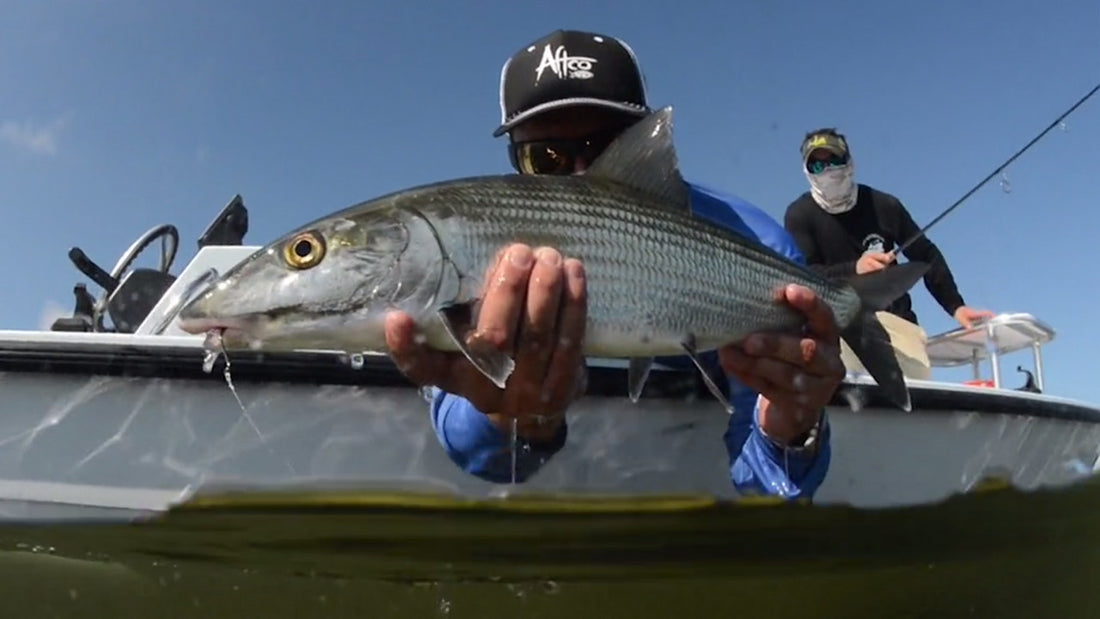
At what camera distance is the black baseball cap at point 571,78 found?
299cm

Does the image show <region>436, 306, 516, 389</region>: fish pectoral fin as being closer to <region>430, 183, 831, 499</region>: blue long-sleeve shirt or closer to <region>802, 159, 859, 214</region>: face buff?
<region>430, 183, 831, 499</region>: blue long-sleeve shirt

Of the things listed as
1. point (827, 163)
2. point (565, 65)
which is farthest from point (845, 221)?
point (565, 65)

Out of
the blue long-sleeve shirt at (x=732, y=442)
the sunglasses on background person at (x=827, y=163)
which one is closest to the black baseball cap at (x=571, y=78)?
the blue long-sleeve shirt at (x=732, y=442)

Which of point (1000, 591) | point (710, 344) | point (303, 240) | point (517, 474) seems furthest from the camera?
point (517, 474)

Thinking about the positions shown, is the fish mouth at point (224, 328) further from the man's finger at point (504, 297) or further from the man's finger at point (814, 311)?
the man's finger at point (814, 311)

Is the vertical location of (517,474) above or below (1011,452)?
above

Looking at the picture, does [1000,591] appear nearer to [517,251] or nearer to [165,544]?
[517,251]

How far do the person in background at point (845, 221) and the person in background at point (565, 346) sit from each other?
2323mm

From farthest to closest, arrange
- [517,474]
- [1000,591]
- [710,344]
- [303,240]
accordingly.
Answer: [517,474] < [1000,591] < [710,344] < [303,240]

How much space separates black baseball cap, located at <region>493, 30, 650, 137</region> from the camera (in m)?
2.99

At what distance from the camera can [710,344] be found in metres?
2.19

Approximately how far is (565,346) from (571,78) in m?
1.30

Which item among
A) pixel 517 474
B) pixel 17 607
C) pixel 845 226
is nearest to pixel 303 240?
pixel 517 474

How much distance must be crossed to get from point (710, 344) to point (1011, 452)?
2572 mm
